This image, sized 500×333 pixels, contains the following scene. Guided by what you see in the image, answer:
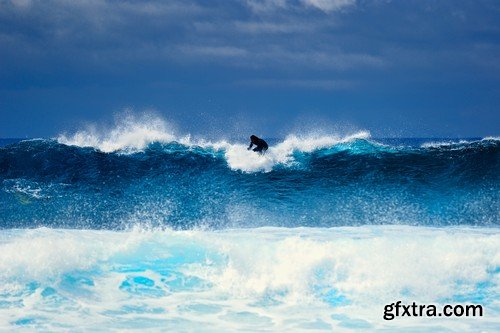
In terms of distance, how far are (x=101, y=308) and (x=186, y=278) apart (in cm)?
140

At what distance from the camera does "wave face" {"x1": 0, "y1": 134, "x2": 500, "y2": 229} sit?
1395cm

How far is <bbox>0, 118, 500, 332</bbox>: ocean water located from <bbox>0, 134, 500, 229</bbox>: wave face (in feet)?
0.18

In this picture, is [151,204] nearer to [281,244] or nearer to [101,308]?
[281,244]

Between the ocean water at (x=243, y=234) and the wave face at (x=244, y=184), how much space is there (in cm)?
5

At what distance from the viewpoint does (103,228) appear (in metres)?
13.4

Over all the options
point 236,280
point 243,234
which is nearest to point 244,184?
point 243,234

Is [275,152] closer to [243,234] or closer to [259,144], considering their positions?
[259,144]

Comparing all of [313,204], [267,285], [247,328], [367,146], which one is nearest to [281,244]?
[267,285]

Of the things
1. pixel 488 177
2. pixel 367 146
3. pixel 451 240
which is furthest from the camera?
pixel 367 146

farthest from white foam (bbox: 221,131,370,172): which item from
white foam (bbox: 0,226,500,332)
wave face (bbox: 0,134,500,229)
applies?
white foam (bbox: 0,226,500,332)

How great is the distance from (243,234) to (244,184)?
4346 millimetres

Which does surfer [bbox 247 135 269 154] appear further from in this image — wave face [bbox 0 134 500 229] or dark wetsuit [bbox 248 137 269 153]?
wave face [bbox 0 134 500 229]

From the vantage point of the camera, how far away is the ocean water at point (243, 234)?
7289 mm

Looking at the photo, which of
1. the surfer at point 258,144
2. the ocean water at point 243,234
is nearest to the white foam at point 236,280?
the ocean water at point 243,234
